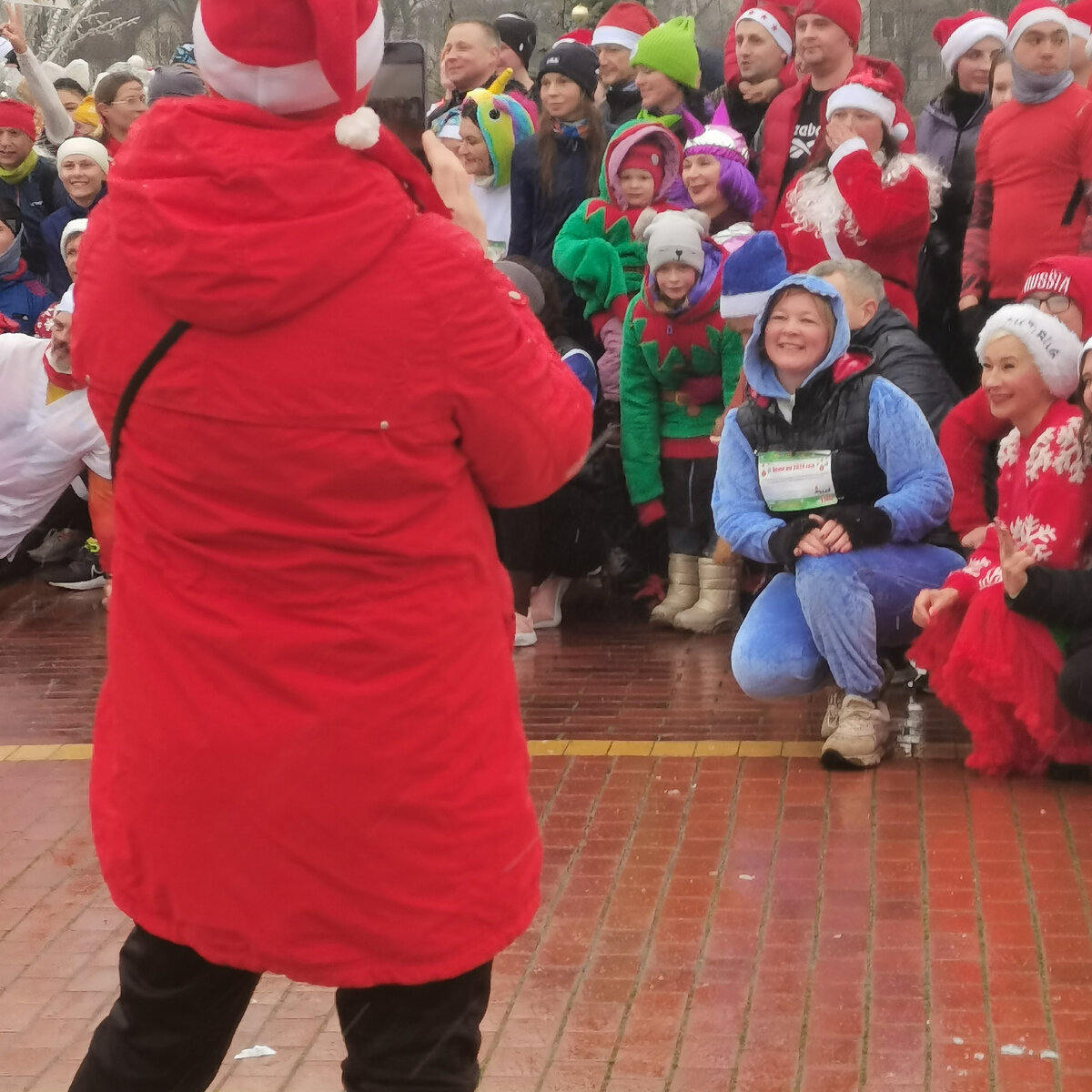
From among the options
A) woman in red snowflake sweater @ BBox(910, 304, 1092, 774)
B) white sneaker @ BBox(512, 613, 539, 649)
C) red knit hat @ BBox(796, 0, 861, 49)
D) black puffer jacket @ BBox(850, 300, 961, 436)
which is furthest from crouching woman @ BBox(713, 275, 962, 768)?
red knit hat @ BBox(796, 0, 861, 49)

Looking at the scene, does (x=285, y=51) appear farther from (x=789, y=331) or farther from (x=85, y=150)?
(x=85, y=150)

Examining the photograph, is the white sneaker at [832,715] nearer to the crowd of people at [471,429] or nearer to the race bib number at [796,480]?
the crowd of people at [471,429]

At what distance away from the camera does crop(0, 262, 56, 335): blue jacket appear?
1023cm

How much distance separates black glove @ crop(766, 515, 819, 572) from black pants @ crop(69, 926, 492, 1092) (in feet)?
10.8

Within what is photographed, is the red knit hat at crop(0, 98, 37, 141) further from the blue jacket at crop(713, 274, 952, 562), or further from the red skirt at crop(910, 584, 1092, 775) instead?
the red skirt at crop(910, 584, 1092, 775)

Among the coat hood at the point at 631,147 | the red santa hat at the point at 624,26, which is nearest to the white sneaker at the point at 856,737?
the coat hood at the point at 631,147

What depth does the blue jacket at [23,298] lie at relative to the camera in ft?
33.6

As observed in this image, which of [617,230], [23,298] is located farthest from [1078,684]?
[23,298]

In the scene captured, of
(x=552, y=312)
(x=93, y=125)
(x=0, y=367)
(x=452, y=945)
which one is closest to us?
(x=452, y=945)

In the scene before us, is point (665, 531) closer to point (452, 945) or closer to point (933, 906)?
point (933, 906)

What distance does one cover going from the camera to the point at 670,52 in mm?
9156

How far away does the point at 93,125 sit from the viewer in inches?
479

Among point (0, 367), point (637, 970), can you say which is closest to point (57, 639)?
point (0, 367)

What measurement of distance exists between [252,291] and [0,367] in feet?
22.7
